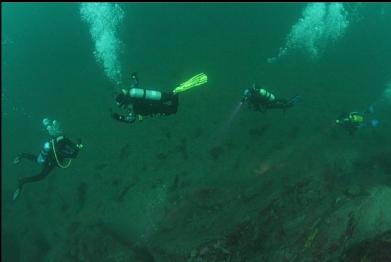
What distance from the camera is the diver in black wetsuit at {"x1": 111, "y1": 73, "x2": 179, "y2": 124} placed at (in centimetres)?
682

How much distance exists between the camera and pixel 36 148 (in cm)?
1480

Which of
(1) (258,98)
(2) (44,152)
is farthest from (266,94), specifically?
(2) (44,152)

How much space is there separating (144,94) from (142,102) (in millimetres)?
159

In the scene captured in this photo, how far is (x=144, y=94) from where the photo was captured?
6859 mm

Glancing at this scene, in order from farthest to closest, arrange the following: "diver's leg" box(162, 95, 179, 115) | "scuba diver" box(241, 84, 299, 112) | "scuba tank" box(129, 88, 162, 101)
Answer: "scuba diver" box(241, 84, 299, 112)
"diver's leg" box(162, 95, 179, 115)
"scuba tank" box(129, 88, 162, 101)

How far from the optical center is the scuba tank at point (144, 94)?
267 inches

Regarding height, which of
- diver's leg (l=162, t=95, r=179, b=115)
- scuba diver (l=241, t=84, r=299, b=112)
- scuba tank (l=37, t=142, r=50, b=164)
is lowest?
diver's leg (l=162, t=95, r=179, b=115)

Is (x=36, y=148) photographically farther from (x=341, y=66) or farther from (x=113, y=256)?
(x=341, y=66)

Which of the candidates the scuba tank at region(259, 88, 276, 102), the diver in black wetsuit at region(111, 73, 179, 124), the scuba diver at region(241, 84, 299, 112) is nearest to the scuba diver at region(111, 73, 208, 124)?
the diver in black wetsuit at region(111, 73, 179, 124)

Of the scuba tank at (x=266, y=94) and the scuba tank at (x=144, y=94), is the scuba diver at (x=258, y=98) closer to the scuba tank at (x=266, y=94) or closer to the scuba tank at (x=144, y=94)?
the scuba tank at (x=266, y=94)

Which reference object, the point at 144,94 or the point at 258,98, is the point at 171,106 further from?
the point at 258,98

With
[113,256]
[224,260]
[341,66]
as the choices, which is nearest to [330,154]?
[224,260]

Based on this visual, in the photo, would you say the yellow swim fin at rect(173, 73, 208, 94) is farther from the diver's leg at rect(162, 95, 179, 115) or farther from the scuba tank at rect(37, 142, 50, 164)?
the scuba tank at rect(37, 142, 50, 164)

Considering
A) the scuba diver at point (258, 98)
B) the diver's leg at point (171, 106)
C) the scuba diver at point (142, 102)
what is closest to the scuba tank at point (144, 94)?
the scuba diver at point (142, 102)
